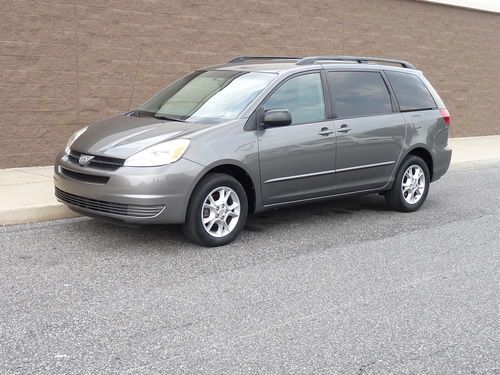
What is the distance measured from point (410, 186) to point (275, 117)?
2.57 m

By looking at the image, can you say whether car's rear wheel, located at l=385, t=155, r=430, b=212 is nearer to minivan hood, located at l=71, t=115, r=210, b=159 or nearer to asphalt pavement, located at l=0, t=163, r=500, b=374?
asphalt pavement, located at l=0, t=163, r=500, b=374

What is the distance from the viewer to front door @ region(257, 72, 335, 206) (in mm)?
6922

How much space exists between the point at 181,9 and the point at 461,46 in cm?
935

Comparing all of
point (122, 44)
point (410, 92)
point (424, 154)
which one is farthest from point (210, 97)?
point (122, 44)

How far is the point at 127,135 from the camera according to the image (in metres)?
6.59

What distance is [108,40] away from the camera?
1077 cm

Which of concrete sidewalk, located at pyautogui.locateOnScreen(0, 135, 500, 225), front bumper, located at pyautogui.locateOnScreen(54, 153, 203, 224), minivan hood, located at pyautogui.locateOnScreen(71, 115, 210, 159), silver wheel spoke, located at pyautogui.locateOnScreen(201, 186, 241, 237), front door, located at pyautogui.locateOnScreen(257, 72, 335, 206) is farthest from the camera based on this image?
concrete sidewalk, located at pyautogui.locateOnScreen(0, 135, 500, 225)

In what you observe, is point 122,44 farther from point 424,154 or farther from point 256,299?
point 256,299

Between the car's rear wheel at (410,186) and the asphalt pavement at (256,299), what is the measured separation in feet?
2.16

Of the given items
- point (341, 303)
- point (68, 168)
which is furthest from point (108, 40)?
point (341, 303)

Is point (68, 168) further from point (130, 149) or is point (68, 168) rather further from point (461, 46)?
point (461, 46)

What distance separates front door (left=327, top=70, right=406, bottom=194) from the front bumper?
207 centimetres

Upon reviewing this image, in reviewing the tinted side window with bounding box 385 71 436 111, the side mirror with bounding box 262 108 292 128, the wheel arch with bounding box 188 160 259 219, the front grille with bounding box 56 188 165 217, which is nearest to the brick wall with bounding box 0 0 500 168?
the front grille with bounding box 56 188 165 217

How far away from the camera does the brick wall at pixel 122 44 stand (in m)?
9.95
